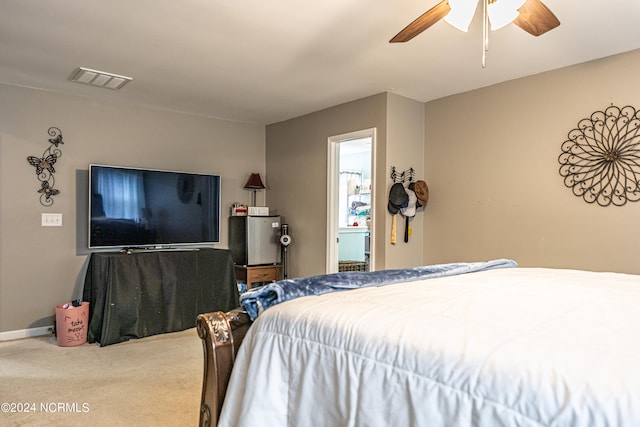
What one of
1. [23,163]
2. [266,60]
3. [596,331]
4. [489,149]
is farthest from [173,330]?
[596,331]

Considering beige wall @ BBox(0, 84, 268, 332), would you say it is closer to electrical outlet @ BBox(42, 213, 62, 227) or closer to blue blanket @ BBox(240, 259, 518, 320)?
electrical outlet @ BBox(42, 213, 62, 227)

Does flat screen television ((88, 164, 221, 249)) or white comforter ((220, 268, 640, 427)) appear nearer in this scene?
white comforter ((220, 268, 640, 427))

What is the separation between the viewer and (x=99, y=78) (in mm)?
3650

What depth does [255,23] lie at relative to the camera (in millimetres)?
2656

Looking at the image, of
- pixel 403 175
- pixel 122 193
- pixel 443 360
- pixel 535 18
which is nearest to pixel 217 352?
pixel 443 360

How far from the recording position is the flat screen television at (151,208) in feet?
13.3

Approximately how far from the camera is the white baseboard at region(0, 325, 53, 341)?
380cm

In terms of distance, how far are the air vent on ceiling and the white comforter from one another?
3.12 meters

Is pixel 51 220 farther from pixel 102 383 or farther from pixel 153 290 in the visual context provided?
pixel 102 383

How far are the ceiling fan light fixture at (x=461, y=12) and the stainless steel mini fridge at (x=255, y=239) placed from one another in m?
3.29

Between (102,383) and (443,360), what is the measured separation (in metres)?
2.64

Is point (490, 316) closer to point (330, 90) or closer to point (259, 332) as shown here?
point (259, 332)

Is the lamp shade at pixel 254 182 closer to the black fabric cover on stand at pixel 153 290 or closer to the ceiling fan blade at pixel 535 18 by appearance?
the black fabric cover on stand at pixel 153 290

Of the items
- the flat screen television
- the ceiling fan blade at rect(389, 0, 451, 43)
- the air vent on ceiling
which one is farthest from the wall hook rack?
the air vent on ceiling
